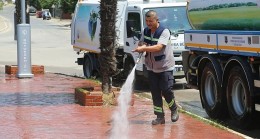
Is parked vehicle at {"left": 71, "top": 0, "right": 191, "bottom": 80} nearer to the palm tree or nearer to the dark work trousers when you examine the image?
the palm tree

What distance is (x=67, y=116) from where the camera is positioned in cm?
1041

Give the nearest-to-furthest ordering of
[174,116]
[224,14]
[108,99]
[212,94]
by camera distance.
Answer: [174,116] < [224,14] < [212,94] < [108,99]

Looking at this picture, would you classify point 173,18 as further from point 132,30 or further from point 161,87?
point 161,87

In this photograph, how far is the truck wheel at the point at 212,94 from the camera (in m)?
10.8

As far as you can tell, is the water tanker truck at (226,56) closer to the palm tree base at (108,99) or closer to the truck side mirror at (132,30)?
the palm tree base at (108,99)

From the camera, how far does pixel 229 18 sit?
10.2 m

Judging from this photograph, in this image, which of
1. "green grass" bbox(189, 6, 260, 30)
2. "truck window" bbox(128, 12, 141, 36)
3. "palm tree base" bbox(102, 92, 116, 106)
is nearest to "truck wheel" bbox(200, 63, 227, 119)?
"green grass" bbox(189, 6, 260, 30)

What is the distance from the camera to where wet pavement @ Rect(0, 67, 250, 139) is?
8.71 metres

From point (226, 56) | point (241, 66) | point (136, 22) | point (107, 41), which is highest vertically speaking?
point (136, 22)

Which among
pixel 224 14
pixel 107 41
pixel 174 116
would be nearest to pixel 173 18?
pixel 107 41

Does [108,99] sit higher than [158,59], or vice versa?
[158,59]

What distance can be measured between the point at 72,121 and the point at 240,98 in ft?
9.86

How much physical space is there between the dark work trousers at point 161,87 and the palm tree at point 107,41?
2444 mm

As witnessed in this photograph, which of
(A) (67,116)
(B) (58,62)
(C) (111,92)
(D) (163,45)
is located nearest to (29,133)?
(A) (67,116)
